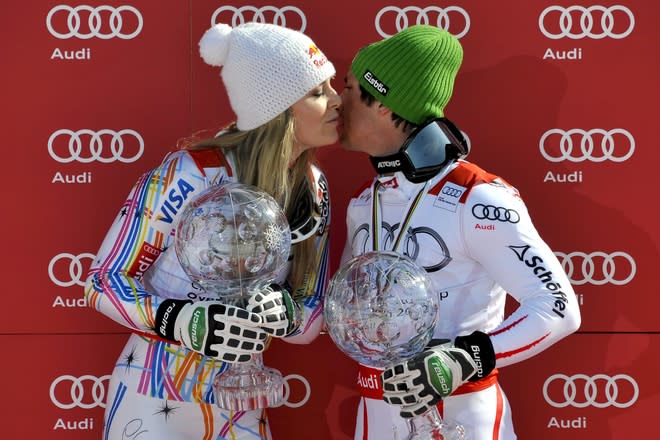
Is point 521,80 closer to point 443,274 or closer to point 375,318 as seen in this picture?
point 443,274

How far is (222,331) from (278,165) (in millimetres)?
615

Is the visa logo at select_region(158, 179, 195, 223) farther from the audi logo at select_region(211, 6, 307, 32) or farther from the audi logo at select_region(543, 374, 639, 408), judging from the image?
the audi logo at select_region(543, 374, 639, 408)

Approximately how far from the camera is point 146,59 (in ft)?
11.7

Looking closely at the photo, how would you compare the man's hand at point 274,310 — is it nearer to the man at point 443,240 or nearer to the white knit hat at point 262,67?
the man at point 443,240

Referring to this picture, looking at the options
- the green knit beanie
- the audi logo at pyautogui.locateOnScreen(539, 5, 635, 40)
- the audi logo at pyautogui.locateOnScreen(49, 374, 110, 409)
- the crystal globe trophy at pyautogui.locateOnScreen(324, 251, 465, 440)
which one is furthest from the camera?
the audi logo at pyautogui.locateOnScreen(49, 374, 110, 409)

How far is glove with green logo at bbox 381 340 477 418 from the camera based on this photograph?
235 centimetres

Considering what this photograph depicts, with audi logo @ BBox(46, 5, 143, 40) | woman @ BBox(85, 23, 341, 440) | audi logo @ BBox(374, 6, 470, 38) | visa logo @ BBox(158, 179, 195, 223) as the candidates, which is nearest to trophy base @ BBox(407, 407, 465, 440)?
woman @ BBox(85, 23, 341, 440)

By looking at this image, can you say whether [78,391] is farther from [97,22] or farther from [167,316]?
[97,22]

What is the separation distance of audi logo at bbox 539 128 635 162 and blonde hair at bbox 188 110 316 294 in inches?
37.5

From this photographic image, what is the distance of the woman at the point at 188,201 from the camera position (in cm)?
286

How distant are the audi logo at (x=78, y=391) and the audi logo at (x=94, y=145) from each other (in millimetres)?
826

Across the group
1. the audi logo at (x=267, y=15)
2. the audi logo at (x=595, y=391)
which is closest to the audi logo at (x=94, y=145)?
the audi logo at (x=267, y=15)

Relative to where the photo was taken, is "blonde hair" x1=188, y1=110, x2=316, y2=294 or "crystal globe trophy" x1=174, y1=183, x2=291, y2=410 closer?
"crystal globe trophy" x1=174, y1=183, x2=291, y2=410

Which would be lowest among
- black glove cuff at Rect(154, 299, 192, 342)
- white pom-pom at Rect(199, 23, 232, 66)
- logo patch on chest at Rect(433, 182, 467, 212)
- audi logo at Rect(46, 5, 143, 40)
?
black glove cuff at Rect(154, 299, 192, 342)
